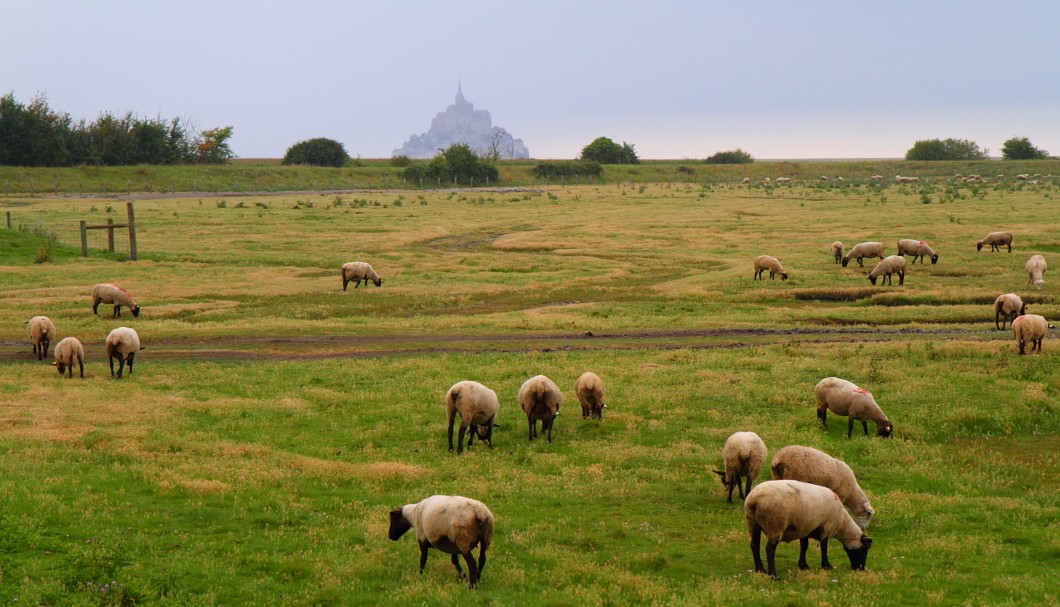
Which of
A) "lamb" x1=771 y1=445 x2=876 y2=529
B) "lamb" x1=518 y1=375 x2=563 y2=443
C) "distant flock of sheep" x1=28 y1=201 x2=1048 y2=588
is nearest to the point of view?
"distant flock of sheep" x1=28 y1=201 x2=1048 y2=588

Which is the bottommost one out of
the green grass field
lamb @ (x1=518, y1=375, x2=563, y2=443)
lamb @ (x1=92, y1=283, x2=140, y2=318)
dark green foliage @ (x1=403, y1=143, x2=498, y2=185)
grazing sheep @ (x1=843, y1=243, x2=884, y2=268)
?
the green grass field

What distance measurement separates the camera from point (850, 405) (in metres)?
22.1

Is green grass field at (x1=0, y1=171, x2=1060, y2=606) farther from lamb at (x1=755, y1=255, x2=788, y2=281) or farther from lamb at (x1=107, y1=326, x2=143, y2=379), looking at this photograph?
lamb at (x1=755, y1=255, x2=788, y2=281)

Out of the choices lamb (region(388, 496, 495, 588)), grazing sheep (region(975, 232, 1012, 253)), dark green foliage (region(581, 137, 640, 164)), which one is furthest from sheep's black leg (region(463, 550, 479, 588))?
dark green foliage (region(581, 137, 640, 164))

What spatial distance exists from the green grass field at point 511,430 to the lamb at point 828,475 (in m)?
Answer: 0.59

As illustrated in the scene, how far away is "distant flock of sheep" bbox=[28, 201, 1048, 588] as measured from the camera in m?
13.6

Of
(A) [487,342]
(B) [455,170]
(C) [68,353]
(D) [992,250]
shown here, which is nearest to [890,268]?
(D) [992,250]

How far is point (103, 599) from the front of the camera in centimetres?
1298

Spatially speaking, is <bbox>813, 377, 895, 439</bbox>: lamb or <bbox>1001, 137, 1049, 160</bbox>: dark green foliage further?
<bbox>1001, 137, 1049, 160</bbox>: dark green foliage

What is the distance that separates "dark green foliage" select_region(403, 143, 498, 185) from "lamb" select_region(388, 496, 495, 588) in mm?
124273

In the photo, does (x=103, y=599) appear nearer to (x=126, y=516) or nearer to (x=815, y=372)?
(x=126, y=516)

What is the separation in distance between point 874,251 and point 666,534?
3978cm

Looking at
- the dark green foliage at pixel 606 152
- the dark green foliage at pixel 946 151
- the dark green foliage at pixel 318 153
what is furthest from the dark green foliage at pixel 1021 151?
the dark green foliage at pixel 318 153

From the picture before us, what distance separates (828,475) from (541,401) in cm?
767
